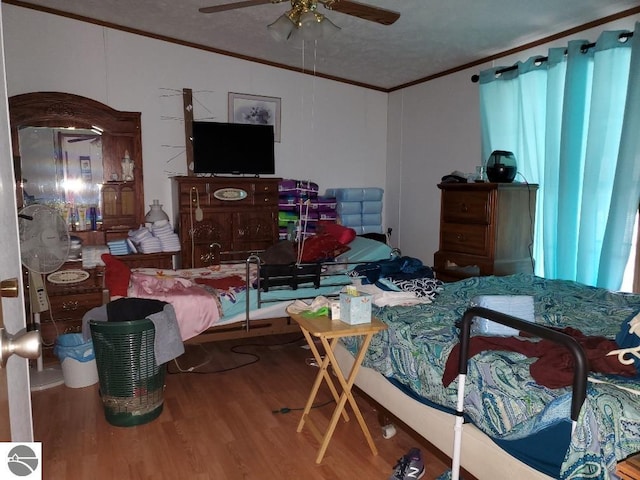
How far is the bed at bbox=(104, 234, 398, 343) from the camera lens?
124 inches

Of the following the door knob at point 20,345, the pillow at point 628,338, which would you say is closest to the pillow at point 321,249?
the pillow at point 628,338

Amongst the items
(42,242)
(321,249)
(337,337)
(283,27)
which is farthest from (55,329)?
(283,27)

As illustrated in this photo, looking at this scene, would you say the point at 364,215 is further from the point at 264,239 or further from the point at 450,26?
the point at 450,26

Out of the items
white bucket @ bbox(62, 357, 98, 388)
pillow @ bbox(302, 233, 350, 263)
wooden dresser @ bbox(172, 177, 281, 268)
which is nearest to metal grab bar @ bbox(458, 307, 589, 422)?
pillow @ bbox(302, 233, 350, 263)

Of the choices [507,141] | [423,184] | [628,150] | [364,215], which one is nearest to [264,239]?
[364,215]

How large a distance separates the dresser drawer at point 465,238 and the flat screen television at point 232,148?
2200 mm

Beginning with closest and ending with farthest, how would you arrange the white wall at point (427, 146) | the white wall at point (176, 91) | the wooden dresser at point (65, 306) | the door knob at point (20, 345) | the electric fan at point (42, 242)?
the door knob at point (20, 345) < the electric fan at point (42, 242) < the wooden dresser at point (65, 306) < the white wall at point (176, 91) < the white wall at point (427, 146)

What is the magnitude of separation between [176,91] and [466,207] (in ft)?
10.9

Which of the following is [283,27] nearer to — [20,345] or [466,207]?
[466,207]

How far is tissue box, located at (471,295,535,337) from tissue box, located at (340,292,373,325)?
20.1 inches

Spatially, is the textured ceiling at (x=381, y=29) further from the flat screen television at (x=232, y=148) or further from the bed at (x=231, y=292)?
the bed at (x=231, y=292)

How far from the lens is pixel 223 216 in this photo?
4793mm

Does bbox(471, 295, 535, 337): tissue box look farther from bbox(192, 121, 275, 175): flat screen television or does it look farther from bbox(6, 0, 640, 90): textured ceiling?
bbox(192, 121, 275, 175): flat screen television

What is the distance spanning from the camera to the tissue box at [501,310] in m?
2.12
